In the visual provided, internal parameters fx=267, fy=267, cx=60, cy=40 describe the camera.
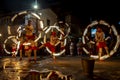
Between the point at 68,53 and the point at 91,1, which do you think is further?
the point at 91,1

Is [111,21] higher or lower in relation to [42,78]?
higher

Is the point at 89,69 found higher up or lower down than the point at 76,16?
lower down

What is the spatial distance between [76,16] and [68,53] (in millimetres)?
8409

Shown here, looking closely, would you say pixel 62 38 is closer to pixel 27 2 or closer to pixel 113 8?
pixel 113 8

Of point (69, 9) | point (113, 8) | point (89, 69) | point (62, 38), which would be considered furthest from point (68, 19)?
point (89, 69)

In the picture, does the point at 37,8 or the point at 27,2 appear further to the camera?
the point at 27,2

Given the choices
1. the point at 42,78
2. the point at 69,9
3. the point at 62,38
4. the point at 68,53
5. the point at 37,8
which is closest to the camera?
the point at 42,78

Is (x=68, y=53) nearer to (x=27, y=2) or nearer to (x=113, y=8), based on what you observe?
(x=113, y=8)

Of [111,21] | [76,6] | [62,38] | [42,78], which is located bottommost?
[42,78]

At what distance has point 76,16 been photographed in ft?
110

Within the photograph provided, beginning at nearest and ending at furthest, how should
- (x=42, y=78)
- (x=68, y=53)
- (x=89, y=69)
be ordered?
A: (x=42, y=78) → (x=89, y=69) → (x=68, y=53)

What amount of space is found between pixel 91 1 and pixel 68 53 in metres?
7.88

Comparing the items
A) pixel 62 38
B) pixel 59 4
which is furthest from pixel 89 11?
pixel 62 38

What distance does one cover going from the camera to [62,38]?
2233cm
